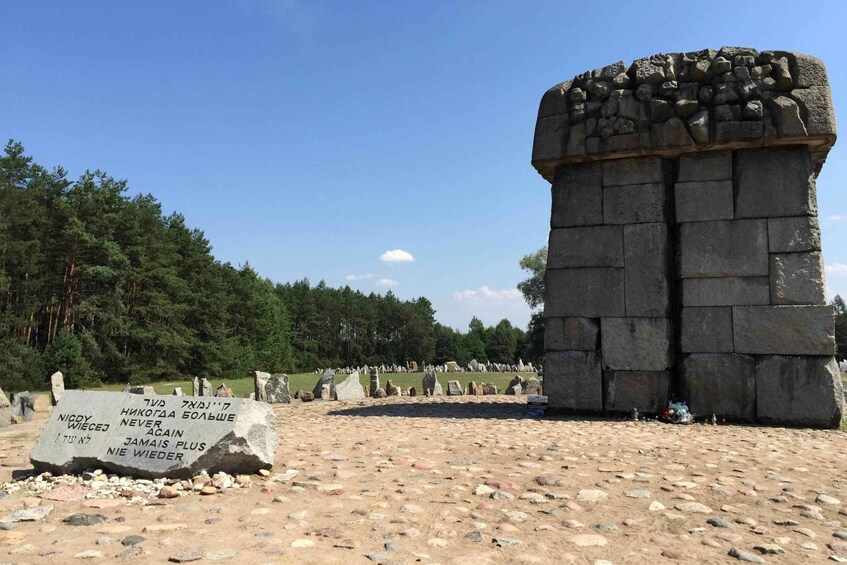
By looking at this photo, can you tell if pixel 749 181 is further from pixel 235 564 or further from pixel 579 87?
pixel 235 564

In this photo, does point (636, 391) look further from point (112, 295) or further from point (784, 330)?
point (112, 295)

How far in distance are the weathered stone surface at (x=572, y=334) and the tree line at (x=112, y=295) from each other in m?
23.6

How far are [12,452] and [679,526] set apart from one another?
6.88m

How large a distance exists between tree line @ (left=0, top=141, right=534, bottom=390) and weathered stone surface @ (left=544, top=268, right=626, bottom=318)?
23706mm

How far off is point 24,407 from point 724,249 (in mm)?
13626

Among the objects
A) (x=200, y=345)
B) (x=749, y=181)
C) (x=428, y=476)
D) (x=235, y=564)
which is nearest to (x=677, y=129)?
(x=749, y=181)

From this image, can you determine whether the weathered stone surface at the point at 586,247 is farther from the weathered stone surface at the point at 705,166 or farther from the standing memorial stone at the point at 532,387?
the standing memorial stone at the point at 532,387

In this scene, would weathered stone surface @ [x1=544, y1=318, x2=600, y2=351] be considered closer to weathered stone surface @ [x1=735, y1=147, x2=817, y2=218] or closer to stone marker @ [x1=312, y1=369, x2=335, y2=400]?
weathered stone surface @ [x1=735, y1=147, x2=817, y2=218]

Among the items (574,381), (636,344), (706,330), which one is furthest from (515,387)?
(706,330)

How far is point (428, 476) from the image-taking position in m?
4.86

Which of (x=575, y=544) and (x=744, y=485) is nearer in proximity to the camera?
(x=575, y=544)

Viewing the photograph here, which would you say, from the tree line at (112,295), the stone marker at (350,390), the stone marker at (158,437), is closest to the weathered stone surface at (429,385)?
the stone marker at (350,390)

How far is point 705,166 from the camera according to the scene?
29.5ft

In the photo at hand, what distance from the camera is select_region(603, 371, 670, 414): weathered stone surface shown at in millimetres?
8758
